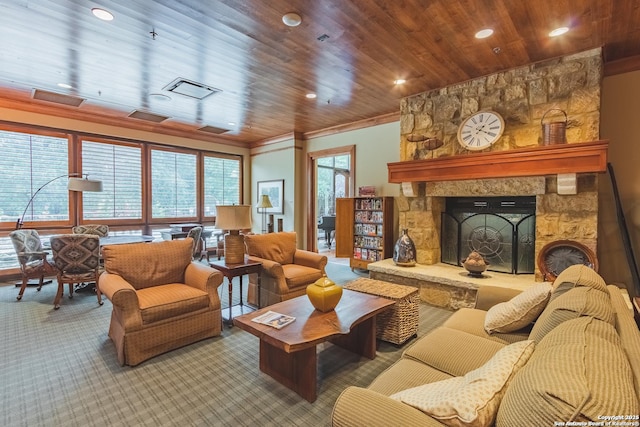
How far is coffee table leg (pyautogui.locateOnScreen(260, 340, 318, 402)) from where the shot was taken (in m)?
2.06

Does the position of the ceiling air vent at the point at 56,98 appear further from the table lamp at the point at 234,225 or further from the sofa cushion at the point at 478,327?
the sofa cushion at the point at 478,327

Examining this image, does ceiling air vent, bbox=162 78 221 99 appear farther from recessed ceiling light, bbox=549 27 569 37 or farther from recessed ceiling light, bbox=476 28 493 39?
recessed ceiling light, bbox=549 27 569 37

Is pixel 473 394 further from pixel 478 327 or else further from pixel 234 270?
pixel 234 270

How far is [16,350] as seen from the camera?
272 centimetres

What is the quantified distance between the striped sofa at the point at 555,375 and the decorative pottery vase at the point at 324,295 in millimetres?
706

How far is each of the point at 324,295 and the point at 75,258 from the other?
326 centimetres

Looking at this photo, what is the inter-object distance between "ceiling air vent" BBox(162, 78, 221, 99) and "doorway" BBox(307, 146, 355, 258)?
9.48ft

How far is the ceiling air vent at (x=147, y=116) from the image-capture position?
18.0ft

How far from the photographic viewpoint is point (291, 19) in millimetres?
2658

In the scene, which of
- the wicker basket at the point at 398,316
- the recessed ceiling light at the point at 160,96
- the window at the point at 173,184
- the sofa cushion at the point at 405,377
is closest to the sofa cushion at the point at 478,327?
the wicker basket at the point at 398,316

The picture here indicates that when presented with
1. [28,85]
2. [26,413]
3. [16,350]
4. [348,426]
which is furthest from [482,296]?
[28,85]

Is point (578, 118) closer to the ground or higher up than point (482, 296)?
higher up

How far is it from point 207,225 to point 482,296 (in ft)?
20.8

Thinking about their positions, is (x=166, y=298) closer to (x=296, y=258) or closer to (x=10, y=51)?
(x=296, y=258)
